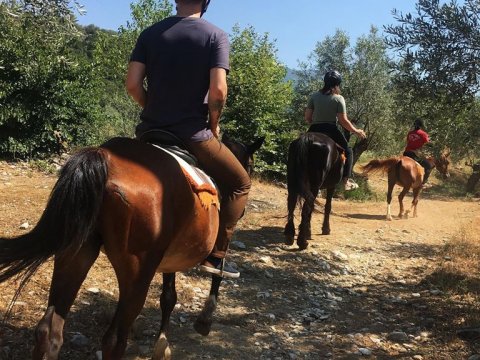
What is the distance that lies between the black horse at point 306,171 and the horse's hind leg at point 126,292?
17.2 ft

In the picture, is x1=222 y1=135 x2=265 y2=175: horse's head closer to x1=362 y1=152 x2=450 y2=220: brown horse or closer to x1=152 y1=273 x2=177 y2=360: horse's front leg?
x1=152 y1=273 x2=177 y2=360: horse's front leg

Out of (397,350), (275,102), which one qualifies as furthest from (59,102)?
(397,350)

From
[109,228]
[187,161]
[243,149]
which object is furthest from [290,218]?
[109,228]

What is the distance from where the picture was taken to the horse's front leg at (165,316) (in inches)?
145

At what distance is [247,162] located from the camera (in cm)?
600

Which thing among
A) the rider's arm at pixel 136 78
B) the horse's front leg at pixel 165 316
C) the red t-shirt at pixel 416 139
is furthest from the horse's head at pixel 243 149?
the red t-shirt at pixel 416 139

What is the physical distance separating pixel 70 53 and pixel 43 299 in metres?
10.3

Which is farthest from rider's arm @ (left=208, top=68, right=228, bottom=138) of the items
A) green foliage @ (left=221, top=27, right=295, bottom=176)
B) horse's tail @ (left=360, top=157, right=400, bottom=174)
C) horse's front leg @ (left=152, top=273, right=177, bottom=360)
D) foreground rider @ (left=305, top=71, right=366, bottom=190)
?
green foliage @ (left=221, top=27, right=295, bottom=176)

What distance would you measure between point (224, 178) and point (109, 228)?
145cm

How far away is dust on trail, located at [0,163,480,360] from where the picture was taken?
4.13m

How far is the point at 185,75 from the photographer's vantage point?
333 centimetres

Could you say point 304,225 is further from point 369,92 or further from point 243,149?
point 369,92

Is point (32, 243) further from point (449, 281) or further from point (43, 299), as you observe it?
point (449, 281)

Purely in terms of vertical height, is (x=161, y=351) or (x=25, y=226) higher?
(x=25, y=226)
